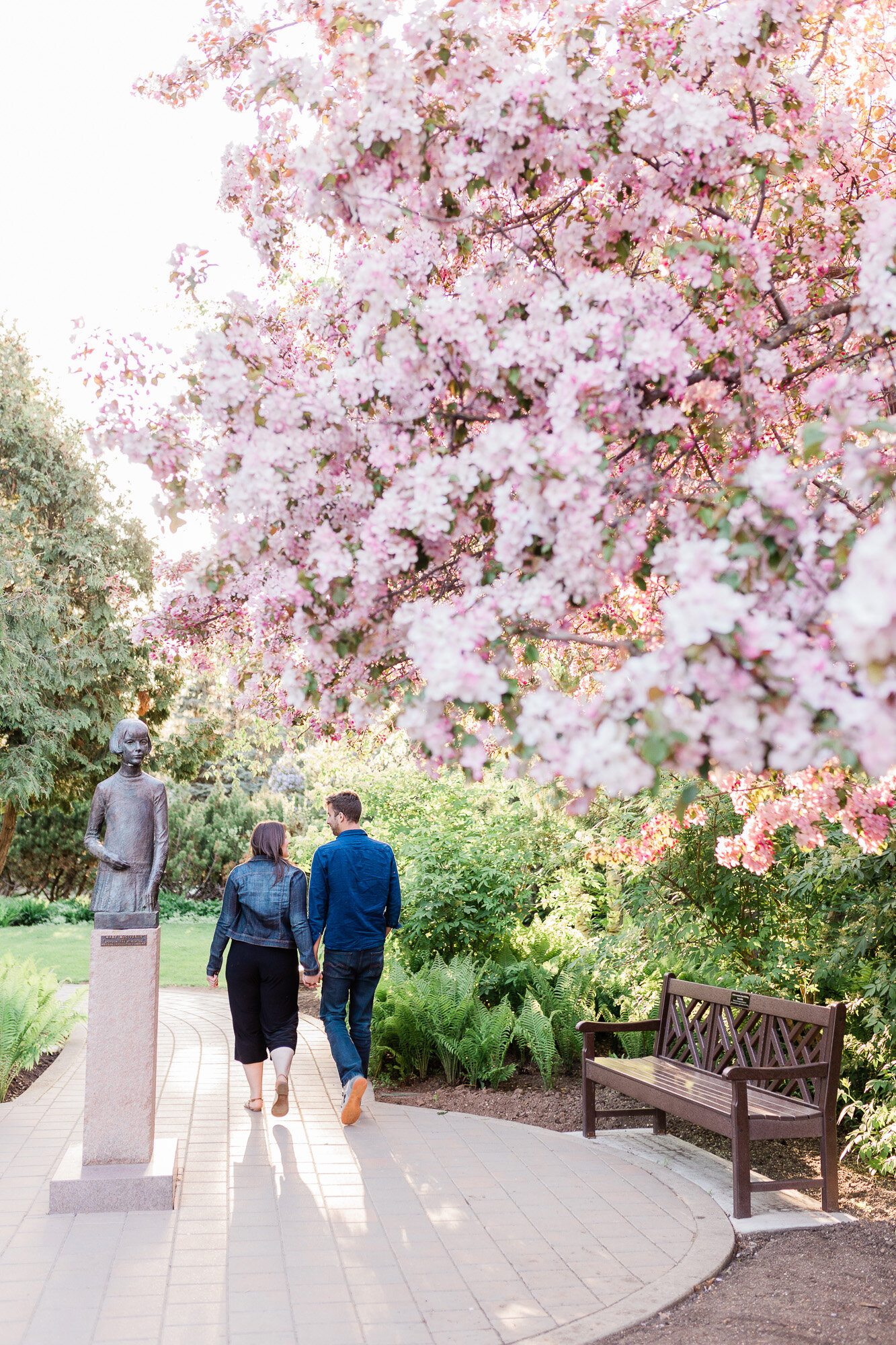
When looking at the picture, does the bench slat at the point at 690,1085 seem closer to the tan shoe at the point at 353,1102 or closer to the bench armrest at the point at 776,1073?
the bench armrest at the point at 776,1073

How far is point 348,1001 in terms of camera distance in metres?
6.63

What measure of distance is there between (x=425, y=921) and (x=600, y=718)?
6350 millimetres

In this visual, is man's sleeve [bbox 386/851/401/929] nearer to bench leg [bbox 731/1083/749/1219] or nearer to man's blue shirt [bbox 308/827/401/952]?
man's blue shirt [bbox 308/827/401/952]

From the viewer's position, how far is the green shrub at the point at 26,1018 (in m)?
6.97

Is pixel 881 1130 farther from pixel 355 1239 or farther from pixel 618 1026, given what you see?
pixel 355 1239

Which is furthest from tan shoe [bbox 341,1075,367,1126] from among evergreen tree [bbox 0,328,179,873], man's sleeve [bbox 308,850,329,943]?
evergreen tree [bbox 0,328,179,873]

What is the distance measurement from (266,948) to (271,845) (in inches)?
23.7

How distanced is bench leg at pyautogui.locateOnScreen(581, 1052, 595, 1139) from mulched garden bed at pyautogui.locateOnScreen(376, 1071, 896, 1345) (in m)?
0.62

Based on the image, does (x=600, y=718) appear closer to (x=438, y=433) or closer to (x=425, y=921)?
(x=438, y=433)

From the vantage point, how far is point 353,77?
3914mm

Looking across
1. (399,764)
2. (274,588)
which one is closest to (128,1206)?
(274,588)

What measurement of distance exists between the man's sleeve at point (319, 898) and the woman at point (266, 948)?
16cm

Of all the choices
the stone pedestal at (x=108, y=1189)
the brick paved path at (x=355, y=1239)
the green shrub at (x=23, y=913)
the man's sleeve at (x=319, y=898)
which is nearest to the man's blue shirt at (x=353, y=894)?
the man's sleeve at (x=319, y=898)

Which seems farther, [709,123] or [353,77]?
[353,77]
